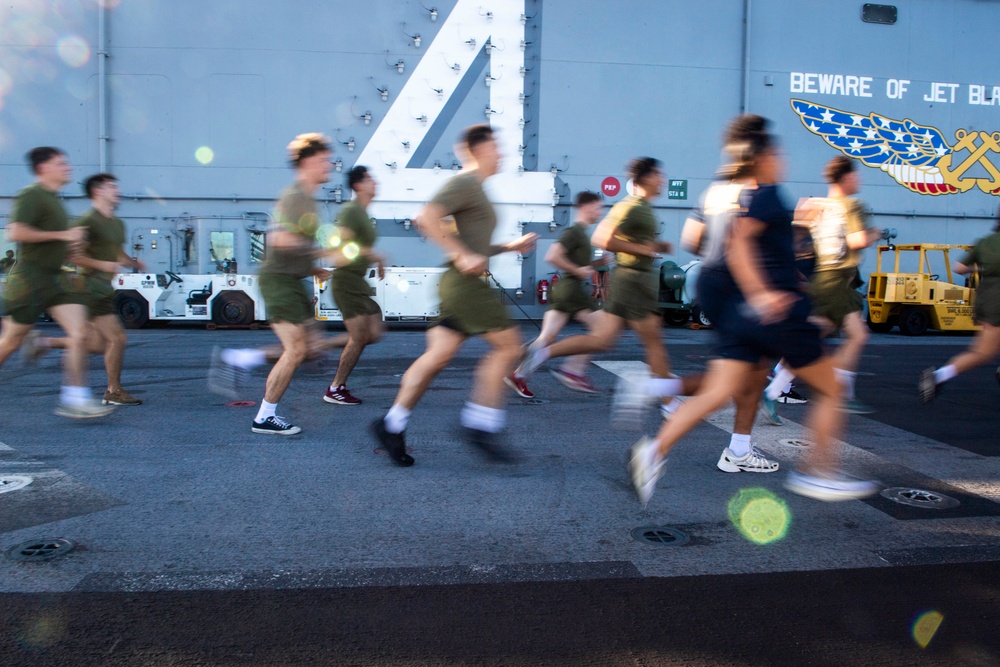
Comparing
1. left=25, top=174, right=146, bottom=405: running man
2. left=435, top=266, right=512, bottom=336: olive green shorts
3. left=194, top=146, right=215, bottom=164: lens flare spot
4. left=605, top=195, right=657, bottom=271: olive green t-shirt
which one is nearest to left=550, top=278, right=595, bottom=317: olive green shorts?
left=605, top=195, right=657, bottom=271: olive green t-shirt

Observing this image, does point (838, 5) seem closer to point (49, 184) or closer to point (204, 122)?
point (204, 122)

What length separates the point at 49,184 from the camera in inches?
209

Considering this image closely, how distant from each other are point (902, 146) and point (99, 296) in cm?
2178

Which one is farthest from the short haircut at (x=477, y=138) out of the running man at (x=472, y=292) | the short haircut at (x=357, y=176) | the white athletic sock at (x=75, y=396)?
the white athletic sock at (x=75, y=396)

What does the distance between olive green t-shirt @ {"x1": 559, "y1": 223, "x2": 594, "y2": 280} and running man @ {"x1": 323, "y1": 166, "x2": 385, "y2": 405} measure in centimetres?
159

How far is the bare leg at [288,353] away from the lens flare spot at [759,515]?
2.90 meters

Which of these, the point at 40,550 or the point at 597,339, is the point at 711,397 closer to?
the point at 597,339

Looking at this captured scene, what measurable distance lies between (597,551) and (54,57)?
20.8m

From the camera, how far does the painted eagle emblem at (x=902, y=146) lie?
21.2m

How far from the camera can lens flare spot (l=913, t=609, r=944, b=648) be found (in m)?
2.47

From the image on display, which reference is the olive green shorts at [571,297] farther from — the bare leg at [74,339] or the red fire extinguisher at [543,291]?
the red fire extinguisher at [543,291]

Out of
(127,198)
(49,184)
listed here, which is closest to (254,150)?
(127,198)

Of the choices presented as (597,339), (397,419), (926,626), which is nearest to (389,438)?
(397,419)

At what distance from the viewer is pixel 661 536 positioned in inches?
132
